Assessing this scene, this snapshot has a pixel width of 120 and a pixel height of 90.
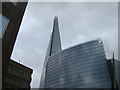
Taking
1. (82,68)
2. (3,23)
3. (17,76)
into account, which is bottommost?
(17,76)

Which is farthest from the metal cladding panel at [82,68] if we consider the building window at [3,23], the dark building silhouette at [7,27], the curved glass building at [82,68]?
the building window at [3,23]

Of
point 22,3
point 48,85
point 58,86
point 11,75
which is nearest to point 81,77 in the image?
point 58,86

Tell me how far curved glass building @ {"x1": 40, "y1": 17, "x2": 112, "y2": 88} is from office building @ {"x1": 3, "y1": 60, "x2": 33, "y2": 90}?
6628 cm

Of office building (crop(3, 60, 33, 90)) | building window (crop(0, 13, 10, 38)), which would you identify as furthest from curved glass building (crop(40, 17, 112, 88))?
building window (crop(0, 13, 10, 38))

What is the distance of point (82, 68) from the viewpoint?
13338cm

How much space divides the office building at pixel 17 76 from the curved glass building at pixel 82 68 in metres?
66.3

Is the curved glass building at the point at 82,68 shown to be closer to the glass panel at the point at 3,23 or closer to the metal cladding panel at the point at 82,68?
the metal cladding panel at the point at 82,68

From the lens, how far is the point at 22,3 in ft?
90.2

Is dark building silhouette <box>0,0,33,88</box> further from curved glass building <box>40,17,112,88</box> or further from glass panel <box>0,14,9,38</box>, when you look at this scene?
curved glass building <box>40,17,112,88</box>

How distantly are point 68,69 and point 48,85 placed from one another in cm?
2818

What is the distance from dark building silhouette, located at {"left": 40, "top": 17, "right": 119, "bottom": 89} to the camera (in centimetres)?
12000

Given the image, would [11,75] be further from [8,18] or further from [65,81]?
[65,81]

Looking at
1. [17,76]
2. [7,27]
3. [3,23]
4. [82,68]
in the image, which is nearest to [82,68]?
[82,68]

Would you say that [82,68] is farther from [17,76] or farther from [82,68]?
[17,76]
